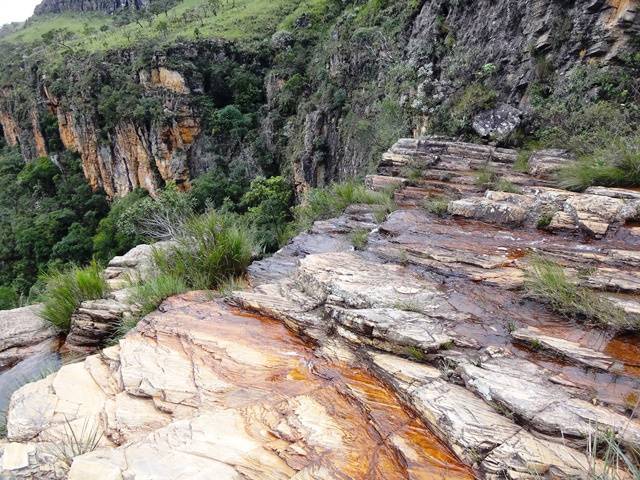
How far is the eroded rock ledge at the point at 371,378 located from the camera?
190cm

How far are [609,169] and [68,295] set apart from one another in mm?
6127

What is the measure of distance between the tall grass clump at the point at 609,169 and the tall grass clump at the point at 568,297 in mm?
2151

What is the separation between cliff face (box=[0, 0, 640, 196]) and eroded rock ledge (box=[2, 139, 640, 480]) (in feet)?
17.3

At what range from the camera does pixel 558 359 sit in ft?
7.92

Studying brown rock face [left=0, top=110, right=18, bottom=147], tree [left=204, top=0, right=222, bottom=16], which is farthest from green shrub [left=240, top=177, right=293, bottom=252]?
brown rock face [left=0, top=110, right=18, bottom=147]

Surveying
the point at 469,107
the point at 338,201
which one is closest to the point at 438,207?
the point at 338,201

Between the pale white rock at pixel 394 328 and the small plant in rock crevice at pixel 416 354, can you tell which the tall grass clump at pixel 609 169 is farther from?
the small plant in rock crevice at pixel 416 354

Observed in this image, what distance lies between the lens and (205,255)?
432cm

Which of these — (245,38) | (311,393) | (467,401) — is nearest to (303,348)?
(311,393)

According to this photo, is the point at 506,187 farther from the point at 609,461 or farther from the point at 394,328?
the point at 609,461

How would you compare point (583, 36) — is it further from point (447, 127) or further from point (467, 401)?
point (467, 401)

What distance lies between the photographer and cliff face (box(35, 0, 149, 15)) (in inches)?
2571

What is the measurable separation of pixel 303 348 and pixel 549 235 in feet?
9.47

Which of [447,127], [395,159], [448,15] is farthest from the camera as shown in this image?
[448,15]
